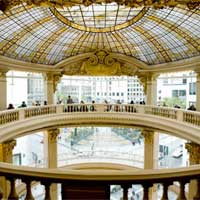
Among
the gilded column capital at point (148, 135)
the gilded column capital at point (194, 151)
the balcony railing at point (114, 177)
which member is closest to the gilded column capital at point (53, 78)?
the gilded column capital at point (148, 135)

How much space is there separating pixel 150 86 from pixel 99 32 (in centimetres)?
590

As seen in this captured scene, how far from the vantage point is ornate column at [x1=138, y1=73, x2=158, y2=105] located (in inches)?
801

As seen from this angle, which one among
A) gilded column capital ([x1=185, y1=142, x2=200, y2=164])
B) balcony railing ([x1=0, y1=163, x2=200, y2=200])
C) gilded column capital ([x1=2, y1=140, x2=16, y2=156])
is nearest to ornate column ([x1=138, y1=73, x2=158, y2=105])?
gilded column capital ([x1=185, y1=142, x2=200, y2=164])

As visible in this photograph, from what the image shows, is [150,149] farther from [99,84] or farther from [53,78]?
[53,78]

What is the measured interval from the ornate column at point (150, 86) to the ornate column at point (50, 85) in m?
6.65

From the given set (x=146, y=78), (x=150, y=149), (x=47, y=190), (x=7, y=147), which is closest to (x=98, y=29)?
(x=146, y=78)

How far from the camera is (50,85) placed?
2048 cm

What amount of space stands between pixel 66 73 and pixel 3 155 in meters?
8.88

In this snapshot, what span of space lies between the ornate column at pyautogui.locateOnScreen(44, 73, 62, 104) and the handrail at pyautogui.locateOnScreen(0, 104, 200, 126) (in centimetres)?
290

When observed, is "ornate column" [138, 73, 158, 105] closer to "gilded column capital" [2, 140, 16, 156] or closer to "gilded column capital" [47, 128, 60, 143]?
"gilded column capital" [47, 128, 60, 143]

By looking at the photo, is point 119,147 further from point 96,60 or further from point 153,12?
point 153,12

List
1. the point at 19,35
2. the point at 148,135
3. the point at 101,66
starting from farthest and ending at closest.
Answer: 1. the point at 101,66
2. the point at 148,135
3. the point at 19,35

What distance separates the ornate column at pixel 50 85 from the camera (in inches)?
803

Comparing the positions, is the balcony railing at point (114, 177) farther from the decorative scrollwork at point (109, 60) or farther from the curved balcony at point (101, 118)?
the decorative scrollwork at point (109, 60)
